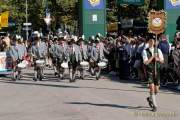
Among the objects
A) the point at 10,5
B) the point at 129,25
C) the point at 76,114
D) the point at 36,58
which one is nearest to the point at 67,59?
the point at 36,58

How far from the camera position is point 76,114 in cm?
1429

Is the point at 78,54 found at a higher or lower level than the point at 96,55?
higher

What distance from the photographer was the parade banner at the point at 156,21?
17.5m

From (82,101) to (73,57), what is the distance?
783cm

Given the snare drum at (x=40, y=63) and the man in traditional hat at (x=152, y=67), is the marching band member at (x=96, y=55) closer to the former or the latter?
the snare drum at (x=40, y=63)

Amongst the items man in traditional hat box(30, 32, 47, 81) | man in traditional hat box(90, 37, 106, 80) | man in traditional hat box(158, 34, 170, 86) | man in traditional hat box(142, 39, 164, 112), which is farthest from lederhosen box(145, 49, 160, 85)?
man in traditional hat box(30, 32, 47, 81)

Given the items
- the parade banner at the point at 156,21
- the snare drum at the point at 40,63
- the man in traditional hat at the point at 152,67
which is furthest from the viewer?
the snare drum at the point at 40,63

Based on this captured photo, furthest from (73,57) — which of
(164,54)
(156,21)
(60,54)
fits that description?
(156,21)

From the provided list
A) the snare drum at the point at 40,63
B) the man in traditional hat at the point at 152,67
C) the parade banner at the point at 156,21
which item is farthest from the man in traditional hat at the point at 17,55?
the man in traditional hat at the point at 152,67

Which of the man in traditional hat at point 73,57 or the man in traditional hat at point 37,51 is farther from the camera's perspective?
the man in traditional hat at point 37,51

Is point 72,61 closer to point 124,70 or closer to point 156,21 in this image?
point 124,70

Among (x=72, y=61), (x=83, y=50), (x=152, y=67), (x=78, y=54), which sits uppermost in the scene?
(x=152, y=67)

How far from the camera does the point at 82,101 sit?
1716cm

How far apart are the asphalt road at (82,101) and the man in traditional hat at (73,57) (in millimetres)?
655
